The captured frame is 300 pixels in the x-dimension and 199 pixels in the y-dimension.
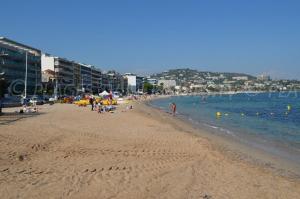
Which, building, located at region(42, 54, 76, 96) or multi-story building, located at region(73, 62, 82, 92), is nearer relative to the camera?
building, located at region(42, 54, 76, 96)

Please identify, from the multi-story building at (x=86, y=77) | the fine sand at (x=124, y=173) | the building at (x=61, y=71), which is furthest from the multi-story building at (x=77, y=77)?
the fine sand at (x=124, y=173)

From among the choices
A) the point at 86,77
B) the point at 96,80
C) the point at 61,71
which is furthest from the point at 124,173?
the point at 96,80

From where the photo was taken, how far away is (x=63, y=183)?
29.3 ft

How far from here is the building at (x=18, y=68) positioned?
8919cm

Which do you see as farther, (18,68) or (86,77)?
(86,77)

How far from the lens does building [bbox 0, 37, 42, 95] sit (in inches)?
3511

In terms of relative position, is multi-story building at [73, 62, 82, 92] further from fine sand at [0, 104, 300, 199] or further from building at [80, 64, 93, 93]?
fine sand at [0, 104, 300, 199]

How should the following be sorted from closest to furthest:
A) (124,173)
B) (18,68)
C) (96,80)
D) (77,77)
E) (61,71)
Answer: (124,173), (18,68), (61,71), (77,77), (96,80)

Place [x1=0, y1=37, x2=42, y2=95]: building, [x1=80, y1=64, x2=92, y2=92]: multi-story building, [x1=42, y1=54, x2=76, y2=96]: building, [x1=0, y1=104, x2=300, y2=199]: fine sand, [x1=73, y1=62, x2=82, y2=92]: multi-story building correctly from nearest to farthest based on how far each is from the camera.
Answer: [x1=0, y1=104, x2=300, y2=199]: fine sand < [x1=0, y1=37, x2=42, y2=95]: building < [x1=42, y1=54, x2=76, y2=96]: building < [x1=73, y1=62, x2=82, y2=92]: multi-story building < [x1=80, y1=64, x2=92, y2=92]: multi-story building

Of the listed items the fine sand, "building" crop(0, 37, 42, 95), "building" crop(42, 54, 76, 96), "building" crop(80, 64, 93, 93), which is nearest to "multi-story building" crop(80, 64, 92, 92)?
"building" crop(80, 64, 93, 93)

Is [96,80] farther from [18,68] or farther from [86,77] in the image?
[18,68]

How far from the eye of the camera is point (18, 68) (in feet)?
321

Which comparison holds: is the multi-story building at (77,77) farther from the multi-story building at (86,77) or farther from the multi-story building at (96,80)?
the multi-story building at (96,80)

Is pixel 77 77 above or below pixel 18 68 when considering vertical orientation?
below
